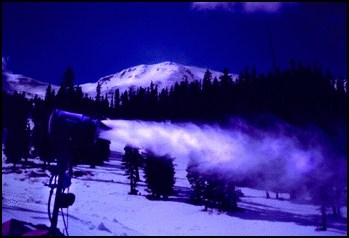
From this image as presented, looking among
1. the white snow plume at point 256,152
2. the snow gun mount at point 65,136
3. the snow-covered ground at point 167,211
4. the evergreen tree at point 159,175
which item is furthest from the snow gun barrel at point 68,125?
the evergreen tree at point 159,175

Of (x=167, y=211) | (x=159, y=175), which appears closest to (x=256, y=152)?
(x=159, y=175)

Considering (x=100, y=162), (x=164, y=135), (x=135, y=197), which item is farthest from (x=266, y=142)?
(x=100, y=162)

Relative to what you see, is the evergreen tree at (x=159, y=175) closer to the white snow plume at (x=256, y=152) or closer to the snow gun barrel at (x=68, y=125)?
the white snow plume at (x=256, y=152)

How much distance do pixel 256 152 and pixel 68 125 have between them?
42069 millimetres

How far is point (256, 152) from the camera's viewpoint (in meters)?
42.9

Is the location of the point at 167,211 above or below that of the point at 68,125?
below

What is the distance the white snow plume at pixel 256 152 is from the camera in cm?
3099

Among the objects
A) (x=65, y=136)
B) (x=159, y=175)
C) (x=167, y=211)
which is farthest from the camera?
(x=159, y=175)

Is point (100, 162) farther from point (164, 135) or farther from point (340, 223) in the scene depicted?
point (340, 223)

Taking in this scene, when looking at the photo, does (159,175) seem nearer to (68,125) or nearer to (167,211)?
(167,211)

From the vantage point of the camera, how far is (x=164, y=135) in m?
16.0

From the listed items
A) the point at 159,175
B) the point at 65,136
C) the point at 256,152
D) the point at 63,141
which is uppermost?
the point at 65,136

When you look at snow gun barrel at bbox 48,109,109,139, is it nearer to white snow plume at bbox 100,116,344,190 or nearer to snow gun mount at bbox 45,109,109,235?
snow gun mount at bbox 45,109,109,235

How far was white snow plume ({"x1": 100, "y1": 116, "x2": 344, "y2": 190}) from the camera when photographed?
31.0m
